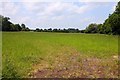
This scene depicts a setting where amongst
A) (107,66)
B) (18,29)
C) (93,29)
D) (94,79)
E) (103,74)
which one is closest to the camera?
(94,79)

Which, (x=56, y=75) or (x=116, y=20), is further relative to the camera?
(x=116, y=20)

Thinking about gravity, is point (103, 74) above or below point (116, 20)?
below

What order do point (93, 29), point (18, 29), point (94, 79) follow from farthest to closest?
1. point (93, 29)
2. point (18, 29)
3. point (94, 79)

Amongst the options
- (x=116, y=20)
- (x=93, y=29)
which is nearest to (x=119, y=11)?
(x=116, y=20)

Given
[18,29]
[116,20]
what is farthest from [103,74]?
[18,29]

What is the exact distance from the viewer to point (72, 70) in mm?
11344

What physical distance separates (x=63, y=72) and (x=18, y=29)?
99551 mm

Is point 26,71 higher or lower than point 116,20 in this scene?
lower

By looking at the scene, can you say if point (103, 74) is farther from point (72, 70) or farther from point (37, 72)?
point (37, 72)

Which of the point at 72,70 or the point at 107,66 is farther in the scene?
the point at 107,66

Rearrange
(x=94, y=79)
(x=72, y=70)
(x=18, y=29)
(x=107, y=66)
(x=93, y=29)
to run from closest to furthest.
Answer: (x=94, y=79), (x=72, y=70), (x=107, y=66), (x=18, y=29), (x=93, y=29)

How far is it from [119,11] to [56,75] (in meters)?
56.7

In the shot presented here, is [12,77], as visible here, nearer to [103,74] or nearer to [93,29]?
[103,74]

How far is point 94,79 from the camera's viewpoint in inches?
381
